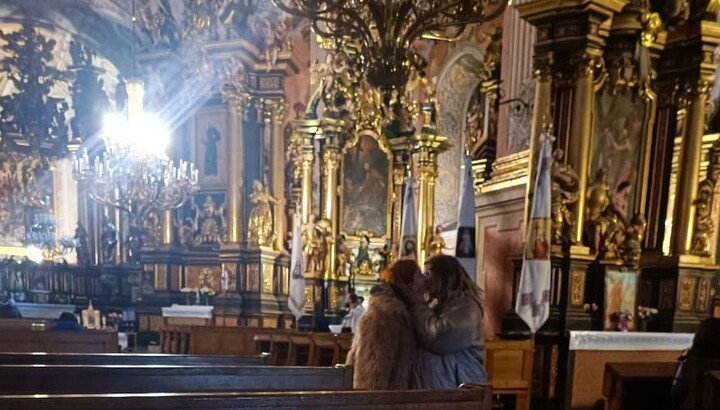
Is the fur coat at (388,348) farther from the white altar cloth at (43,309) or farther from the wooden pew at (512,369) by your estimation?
the white altar cloth at (43,309)

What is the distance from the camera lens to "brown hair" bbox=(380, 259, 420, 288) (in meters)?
3.05

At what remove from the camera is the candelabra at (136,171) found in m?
10.6

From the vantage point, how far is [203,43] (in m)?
12.6

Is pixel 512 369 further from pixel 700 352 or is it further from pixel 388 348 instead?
pixel 388 348

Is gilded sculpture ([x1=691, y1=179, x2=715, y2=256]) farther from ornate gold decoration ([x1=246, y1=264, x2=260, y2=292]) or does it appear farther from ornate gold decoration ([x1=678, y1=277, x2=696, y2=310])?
ornate gold decoration ([x1=246, y1=264, x2=260, y2=292])

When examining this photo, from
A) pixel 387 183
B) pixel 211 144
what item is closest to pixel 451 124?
pixel 387 183

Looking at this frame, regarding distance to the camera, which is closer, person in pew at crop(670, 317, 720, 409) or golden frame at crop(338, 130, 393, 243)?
person in pew at crop(670, 317, 720, 409)

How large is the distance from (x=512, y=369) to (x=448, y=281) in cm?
360

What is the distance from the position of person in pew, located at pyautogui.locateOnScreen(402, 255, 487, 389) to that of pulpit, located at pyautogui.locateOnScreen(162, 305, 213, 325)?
945 cm

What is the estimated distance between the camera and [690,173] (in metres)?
8.57

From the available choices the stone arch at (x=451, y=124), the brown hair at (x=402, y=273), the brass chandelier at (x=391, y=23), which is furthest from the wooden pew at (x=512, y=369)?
the stone arch at (x=451, y=124)

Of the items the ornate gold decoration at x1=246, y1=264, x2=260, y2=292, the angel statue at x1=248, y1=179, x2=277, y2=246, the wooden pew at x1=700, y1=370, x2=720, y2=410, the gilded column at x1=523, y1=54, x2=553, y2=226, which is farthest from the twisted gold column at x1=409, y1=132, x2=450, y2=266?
the wooden pew at x1=700, y1=370, x2=720, y2=410

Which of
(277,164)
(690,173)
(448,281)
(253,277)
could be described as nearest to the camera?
(448,281)

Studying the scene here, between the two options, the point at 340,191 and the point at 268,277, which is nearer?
the point at 268,277
